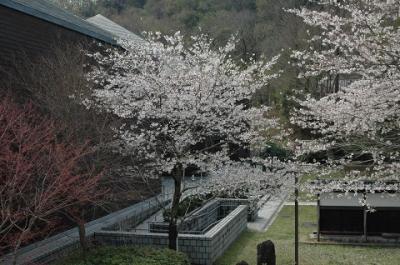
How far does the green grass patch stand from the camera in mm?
8938

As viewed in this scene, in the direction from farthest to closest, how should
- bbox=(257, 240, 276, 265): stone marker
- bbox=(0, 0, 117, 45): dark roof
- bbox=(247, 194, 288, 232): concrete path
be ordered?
1. bbox=(247, 194, 288, 232): concrete path
2. bbox=(0, 0, 117, 45): dark roof
3. bbox=(257, 240, 276, 265): stone marker

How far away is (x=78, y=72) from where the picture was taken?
11.0 m

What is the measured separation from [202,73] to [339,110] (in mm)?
3199

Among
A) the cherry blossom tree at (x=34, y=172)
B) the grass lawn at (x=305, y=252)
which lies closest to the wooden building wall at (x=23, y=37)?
the cherry blossom tree at (x=34, y=172)

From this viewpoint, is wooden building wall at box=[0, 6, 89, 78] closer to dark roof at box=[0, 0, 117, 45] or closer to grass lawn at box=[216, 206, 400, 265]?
dark roof at box=[0, 0, 117, 45]

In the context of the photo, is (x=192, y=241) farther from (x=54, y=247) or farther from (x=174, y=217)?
(x=54, y=247)

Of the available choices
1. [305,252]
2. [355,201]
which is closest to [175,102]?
[305,252]

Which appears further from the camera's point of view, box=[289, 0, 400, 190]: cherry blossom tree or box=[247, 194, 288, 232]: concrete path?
box=[247, 194, 288, 232]: concrete path

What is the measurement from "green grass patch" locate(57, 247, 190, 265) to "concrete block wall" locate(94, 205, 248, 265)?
1734 mm

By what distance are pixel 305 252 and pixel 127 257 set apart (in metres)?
5.49

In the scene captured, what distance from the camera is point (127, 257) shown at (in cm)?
920

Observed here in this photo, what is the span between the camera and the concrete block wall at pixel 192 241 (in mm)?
11227

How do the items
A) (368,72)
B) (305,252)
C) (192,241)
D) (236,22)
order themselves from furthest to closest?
(236,22) → (305,252) → (192,241) → (368,72)

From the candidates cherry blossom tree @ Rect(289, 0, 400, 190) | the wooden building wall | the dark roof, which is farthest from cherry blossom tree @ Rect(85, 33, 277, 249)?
cherry blossom tree @ Rect(289, 0, 400, 190)
